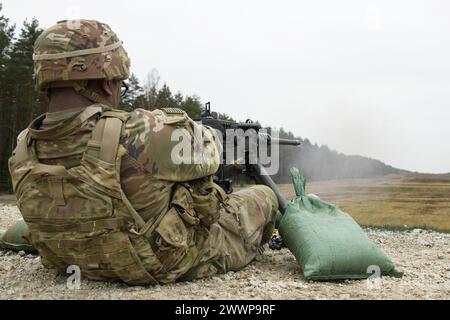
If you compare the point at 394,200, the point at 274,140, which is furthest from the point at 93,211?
the point at 394,200

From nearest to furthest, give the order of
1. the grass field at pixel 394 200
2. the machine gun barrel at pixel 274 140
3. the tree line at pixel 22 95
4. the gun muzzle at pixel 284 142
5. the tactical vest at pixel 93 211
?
the tactical vest at pixel 93 211 → the machine gun barrel at pixel 274 140 → the gun muzzle at pixel 284 142 → the grass field at pixel 394 200 → the tree line at pixel 22 95

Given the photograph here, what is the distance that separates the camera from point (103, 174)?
2.88 metres

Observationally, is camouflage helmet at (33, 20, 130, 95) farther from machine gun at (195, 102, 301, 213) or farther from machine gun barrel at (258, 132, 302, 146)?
machine gun barrel at (258, 132, 302, 146)

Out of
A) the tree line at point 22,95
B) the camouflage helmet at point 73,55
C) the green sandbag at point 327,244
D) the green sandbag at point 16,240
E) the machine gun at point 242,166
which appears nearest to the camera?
the camouflage helmet at point 73,55

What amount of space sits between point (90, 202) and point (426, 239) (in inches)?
194

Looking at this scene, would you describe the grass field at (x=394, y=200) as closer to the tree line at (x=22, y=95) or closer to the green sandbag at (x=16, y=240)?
the green sandbag at (x=16, y=240)

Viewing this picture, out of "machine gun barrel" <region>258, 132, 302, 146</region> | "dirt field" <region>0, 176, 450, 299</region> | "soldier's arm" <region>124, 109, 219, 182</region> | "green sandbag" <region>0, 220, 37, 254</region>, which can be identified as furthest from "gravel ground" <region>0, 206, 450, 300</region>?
"machine gun barrel" <region>258, 132, 302, 146</region>

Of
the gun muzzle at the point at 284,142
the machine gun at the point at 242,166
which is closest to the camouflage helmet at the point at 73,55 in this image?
the machine gun at the point at 242,166

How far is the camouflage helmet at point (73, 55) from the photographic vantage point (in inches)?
120

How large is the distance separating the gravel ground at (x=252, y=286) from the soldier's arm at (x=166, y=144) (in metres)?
0.74

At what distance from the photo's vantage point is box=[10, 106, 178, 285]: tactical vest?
2.91m

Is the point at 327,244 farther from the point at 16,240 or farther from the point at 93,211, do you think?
the point at 16,240

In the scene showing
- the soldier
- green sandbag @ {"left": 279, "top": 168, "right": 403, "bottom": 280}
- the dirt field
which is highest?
the soldier

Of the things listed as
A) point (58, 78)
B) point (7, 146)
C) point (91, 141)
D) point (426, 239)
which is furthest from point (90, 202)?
point (7, 146)
